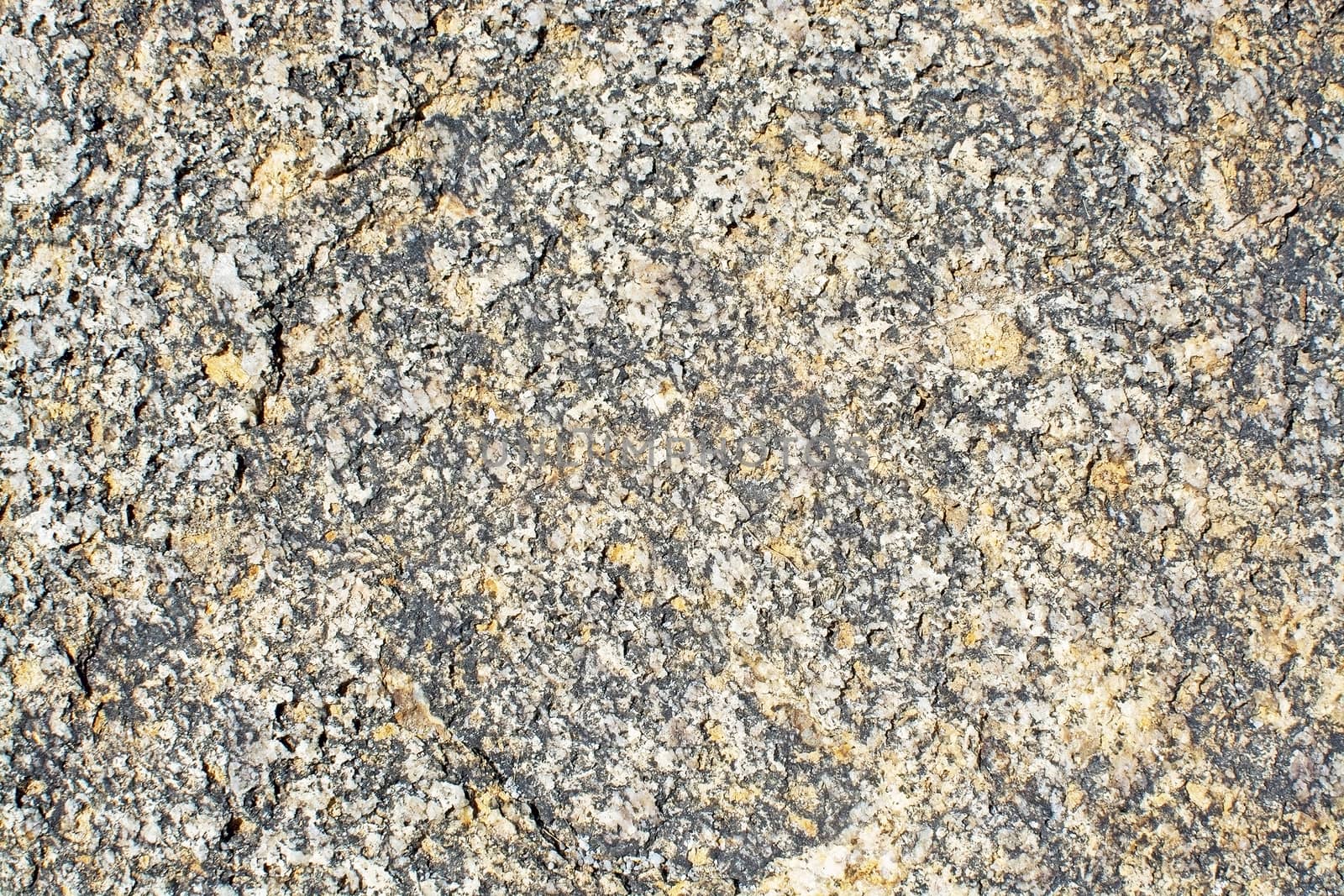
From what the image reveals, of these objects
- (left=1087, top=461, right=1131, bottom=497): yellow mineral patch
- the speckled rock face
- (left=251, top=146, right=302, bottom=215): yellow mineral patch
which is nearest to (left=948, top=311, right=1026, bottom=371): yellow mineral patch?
the speckled rock face

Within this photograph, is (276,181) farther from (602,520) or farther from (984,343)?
(984,343)

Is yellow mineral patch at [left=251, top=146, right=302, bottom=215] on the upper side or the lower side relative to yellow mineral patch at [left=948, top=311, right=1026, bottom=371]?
lower

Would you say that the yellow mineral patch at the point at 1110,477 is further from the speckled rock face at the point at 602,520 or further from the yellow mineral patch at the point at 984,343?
the yellow mineral patch at the point at 984,343

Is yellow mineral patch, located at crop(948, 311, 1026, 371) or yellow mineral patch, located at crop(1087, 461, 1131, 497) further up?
yellow mineral patch, located at crop(948, 311, 1026, 371)

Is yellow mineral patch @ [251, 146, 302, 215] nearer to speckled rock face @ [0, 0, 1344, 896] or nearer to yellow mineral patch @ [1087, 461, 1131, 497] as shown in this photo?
speckled rock face @ [0, 0, 1344, 896]

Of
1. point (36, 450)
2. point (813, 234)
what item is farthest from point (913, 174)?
point (36, 450)

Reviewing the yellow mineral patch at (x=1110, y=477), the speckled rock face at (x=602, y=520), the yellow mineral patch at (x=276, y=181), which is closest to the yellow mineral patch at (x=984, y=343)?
the speckled rock face at (x=602, y=520)

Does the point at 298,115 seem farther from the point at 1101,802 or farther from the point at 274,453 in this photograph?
the point at 1101,802

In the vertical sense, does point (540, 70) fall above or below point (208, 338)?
above

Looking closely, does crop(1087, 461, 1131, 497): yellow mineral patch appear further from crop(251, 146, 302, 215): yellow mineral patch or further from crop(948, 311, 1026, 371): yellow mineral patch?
crop(251, 146, 302, 215): yellow mineral patch
